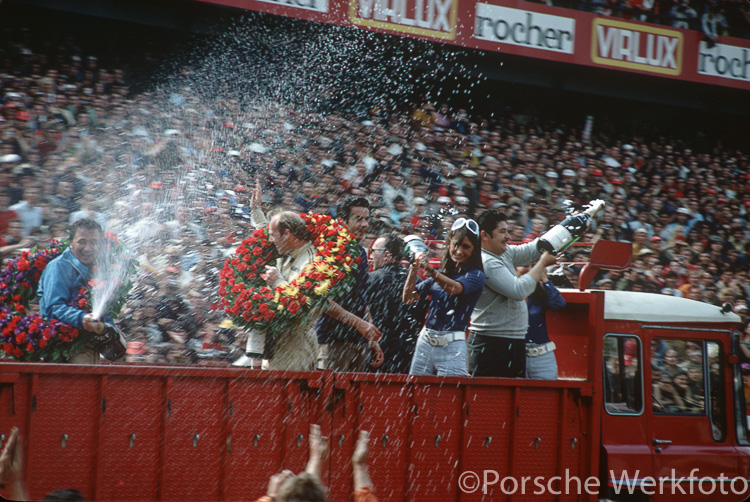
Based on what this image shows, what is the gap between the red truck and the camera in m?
4.33

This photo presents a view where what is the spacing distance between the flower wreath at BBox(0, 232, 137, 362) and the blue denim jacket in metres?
0.04

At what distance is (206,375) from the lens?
4.63m

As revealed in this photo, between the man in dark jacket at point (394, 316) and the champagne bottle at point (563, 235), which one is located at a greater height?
the champagne bottle at point (563, 235)

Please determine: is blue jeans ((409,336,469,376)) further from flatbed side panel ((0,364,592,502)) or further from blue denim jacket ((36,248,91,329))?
blue denim jacket ((36,248,91,329))

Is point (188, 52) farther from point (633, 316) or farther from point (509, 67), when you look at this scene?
point (633, 316)

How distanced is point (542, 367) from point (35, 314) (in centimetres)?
355

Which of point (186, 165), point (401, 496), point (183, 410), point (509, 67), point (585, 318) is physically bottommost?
point (401, 496)

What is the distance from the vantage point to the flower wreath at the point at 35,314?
16.1 ft

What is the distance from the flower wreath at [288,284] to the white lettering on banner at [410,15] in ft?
24.4

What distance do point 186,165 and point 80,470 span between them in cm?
588

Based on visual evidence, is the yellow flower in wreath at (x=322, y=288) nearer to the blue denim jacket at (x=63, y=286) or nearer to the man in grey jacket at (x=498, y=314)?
the man in grey jacket at (x=498, y=314)

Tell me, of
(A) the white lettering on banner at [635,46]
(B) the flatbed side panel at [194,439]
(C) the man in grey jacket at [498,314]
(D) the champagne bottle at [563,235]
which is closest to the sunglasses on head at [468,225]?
(C) the man in grey jacket at [498,314]

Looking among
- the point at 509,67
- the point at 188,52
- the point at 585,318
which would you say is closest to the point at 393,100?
the point at 509,67

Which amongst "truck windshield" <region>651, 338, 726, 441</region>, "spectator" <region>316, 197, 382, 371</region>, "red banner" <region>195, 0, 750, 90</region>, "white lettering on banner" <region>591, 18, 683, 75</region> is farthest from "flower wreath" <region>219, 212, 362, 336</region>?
"white lettering on banner" <region>591, 18, 683, 75</region>
